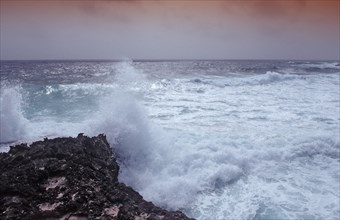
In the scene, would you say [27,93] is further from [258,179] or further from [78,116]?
[258,179]

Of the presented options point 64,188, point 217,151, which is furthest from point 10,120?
point 64,188

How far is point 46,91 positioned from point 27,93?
3.88 feet

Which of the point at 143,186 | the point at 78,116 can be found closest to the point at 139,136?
the point at 143,186

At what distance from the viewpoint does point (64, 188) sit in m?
4.28

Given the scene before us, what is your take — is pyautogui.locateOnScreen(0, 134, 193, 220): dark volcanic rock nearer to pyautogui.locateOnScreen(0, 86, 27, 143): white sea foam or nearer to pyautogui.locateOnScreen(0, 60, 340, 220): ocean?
pyautogui.locateOnScreen(0, 60, 340, 220): ocean

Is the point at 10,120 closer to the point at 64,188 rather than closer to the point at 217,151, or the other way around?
the point at 217,151

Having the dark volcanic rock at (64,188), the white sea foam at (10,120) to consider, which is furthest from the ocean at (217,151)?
the dark volcanic rock at (64,188)

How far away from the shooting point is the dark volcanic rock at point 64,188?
395 cm

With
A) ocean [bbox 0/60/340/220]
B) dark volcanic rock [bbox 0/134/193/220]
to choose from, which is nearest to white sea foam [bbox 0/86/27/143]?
ocean [bbox 0/60/340/220]

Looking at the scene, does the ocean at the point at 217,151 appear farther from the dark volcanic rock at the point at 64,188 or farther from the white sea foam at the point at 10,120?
the dark volcanic rock at the point at 64,188

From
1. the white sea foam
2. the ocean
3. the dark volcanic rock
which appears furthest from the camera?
the white sea foam

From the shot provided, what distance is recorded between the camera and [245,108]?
14922 mm

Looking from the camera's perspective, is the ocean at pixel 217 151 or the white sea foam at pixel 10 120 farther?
the white sea foam at pixel 10 120

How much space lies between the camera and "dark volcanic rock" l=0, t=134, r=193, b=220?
3.95m
